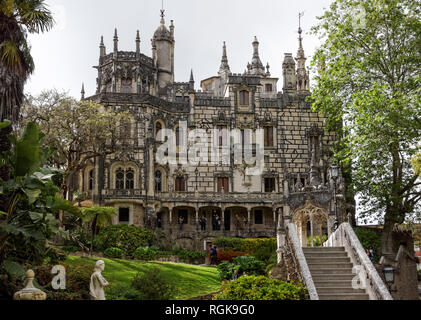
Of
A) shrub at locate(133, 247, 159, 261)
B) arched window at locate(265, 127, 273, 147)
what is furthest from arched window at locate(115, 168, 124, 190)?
arched window at locate(265, 127, 273, 147)

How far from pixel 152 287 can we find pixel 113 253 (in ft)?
39.5

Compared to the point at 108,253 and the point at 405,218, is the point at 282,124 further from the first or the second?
the point at 108,253

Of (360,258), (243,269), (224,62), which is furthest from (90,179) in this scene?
(360,258)

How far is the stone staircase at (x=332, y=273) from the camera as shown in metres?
16.1

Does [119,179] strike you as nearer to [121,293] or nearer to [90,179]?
[90,179]

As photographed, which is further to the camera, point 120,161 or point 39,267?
point 120,161

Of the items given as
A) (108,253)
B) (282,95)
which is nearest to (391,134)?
(108,253)

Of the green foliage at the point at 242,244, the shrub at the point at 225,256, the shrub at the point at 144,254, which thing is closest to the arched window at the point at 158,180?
the green foliage at the point at 242,244

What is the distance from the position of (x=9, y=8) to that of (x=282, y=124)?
102 ft

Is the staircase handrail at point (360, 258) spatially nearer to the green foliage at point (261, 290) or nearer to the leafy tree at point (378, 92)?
the green foliage at point (261, 290)

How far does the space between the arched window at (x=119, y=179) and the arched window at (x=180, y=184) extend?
4.69 m

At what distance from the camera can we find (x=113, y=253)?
100ft

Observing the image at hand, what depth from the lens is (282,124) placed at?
46094 millimetres
